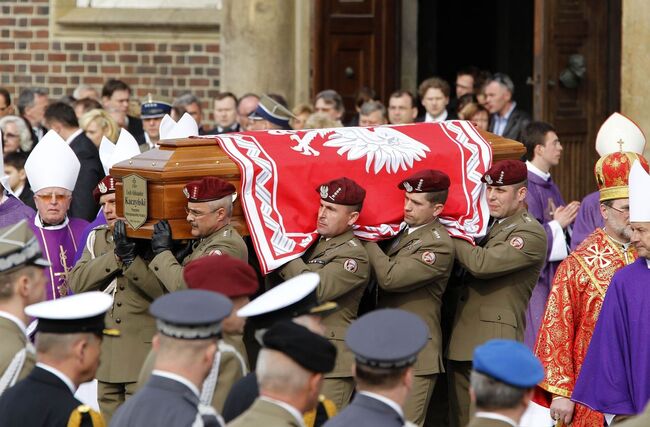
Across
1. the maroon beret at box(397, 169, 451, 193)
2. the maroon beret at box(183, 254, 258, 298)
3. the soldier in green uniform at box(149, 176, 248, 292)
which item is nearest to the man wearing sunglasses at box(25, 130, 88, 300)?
the soldier in green uniform at box(149, 176, 248, 292)

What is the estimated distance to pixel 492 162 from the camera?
312 inches

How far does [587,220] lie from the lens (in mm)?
8766

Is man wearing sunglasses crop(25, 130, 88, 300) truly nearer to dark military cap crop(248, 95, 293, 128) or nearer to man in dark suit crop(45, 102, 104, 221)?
man in dark suit crop(45, 102, 104, 221)

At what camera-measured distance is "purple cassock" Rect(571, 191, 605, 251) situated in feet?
28.6

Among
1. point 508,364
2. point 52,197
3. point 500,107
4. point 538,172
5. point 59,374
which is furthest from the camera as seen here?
point 500,107

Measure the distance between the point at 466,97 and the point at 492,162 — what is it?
4712mm

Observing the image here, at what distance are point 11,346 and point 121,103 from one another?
25.3ft

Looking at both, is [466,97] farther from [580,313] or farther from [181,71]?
[580,313]

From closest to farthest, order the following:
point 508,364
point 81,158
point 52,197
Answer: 1. point 508,364
2. point 52,197
3. point 81,158

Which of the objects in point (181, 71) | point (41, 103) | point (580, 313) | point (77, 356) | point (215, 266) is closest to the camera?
point (77, 356)

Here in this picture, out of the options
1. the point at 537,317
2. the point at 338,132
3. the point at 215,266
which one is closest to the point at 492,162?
the point at 338,132

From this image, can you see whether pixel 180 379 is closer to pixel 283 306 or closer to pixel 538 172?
pixel 283 306

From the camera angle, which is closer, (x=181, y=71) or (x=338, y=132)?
(x=338, y=132)

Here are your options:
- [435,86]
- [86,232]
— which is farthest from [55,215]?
[435,86]
